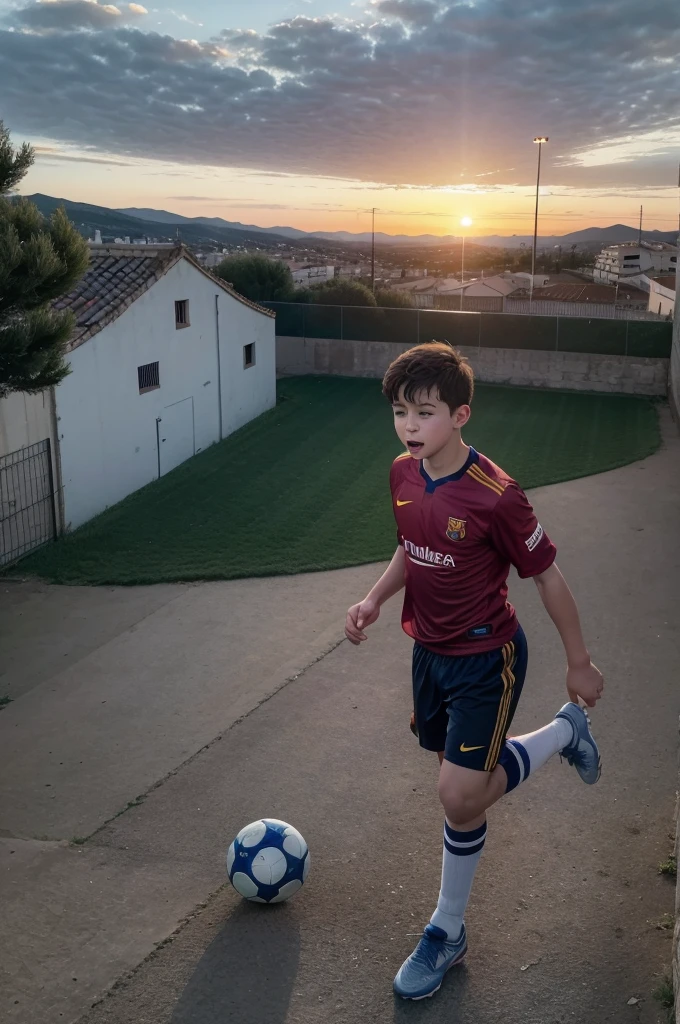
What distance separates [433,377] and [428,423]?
0.21 metres

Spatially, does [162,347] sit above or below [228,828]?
above

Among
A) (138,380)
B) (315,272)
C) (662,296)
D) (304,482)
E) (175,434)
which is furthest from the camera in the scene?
(315,272)

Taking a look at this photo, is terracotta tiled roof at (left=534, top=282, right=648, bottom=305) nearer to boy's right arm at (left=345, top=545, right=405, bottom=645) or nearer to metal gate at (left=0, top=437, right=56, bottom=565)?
metal gate at (left=0, top=437, right=56, bottom=565)

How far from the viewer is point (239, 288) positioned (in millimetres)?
34875

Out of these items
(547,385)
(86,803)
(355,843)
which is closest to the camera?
(355,843)

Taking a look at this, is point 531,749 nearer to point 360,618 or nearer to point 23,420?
point 360,618

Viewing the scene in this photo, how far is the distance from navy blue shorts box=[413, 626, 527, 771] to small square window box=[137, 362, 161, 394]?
1390 centimetres

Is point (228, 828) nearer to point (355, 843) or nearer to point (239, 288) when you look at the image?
point (355, 843)

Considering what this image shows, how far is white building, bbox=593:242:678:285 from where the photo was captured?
211ft

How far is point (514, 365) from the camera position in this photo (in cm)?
2731

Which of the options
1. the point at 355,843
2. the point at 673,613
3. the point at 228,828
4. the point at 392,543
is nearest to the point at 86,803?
the point at 228,828

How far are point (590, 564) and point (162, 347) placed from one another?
986cm

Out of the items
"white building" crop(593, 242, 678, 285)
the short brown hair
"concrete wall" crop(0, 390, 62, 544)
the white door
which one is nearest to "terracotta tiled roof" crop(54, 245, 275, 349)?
"concrete wall" crop(0, 390, 62, 544)

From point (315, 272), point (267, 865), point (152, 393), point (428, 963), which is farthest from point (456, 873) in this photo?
point (315, 272)
